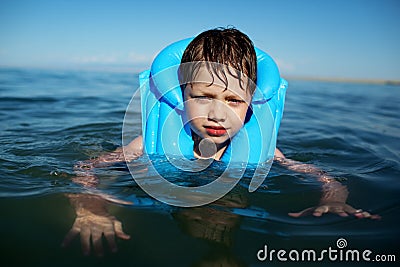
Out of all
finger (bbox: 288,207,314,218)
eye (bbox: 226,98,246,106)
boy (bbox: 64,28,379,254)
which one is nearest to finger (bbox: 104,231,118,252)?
boy (bbox: 64,28,379,254)

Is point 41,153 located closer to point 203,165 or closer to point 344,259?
point 203,165

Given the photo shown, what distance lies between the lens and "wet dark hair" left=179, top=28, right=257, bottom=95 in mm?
2648

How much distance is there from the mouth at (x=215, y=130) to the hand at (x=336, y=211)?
2.82 feet

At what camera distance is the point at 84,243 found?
5.46 ft

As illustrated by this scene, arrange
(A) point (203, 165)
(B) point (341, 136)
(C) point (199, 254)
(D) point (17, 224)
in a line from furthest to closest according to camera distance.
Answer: (B) point (341, 136) < (A) point (203, 165) < (D) point (17, 224) < (C) point (199, 254)

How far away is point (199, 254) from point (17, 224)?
98 cm

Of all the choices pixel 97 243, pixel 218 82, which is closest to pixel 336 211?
pixel 218 82

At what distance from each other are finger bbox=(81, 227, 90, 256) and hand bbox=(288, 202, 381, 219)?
116cm

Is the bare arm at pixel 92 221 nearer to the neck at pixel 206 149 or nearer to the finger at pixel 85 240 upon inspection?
the finger at pixel 85 240

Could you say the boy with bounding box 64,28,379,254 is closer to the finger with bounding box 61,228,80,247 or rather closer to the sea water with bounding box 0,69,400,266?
the sea water with bounding box 0,69,400,266

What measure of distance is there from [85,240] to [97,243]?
0.23 ft

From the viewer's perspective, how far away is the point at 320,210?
85.0 inches

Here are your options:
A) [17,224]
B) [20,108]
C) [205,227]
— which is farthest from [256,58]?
[20,108]

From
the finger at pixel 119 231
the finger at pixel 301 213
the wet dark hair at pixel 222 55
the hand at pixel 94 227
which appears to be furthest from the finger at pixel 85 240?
the wet dark hair at pixel 222 55
